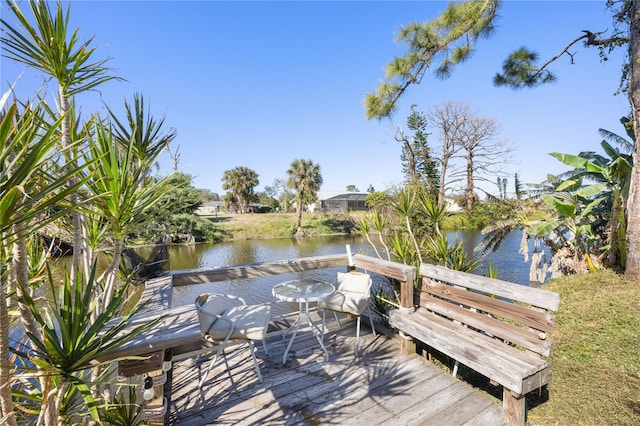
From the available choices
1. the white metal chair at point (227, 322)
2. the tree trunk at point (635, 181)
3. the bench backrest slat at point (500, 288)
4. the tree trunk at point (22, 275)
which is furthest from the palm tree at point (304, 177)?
the tree trunk at point (22, 275)

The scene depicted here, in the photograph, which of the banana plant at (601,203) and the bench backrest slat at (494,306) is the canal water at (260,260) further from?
the banana plant at (601,203)

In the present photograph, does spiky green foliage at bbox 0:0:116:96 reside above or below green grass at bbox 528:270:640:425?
above

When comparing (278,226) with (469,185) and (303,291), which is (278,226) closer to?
(469,185)

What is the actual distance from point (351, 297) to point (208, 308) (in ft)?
4.55

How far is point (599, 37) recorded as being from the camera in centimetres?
572

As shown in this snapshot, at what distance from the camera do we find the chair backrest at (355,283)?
3090mm

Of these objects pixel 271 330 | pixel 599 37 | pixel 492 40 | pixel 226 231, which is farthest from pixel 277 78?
pixel 226 231

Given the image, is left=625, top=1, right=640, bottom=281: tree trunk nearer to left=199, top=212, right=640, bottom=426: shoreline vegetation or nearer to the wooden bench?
left=199, top=212, right=640, bottom=426: shoreline vegetation

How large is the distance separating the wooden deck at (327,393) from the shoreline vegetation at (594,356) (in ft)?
1.88

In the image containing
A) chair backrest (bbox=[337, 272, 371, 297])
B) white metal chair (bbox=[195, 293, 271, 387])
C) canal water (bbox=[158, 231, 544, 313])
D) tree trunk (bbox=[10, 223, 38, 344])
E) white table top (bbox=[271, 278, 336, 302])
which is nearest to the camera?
tree trunk (bbox=[10, 223, 38, 344])

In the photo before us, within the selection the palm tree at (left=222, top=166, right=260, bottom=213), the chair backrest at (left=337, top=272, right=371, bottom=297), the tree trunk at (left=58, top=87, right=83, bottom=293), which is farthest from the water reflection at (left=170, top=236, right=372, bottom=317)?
the palm tree at (left=222, top=166, right=260, bottom=213)

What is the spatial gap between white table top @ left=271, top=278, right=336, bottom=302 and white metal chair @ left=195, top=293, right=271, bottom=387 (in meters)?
0.21

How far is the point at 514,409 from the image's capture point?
6.42 ft

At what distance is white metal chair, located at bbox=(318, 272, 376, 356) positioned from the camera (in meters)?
2.88
